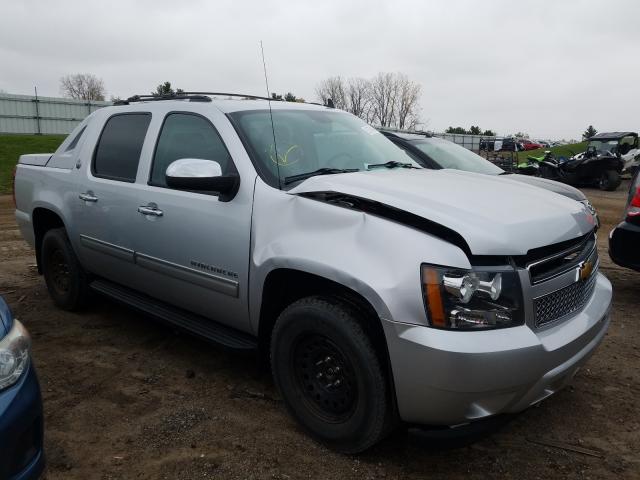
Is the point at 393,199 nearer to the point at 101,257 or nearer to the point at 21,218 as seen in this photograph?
the point at 101,257

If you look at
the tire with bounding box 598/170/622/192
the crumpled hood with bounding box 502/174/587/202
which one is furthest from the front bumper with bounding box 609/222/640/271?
the tire with bounding box 598/170/622/192

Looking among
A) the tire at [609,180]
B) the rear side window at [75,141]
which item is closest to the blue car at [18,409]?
the rear side window at [75,141]

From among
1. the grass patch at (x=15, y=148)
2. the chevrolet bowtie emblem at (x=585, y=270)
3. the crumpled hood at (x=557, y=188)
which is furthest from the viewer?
the grass patch at (x=15, y=148)

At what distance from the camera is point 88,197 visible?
4258mm

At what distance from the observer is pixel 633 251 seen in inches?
193

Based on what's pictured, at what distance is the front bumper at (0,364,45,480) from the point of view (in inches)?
77.2

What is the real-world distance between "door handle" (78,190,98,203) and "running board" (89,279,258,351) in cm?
68

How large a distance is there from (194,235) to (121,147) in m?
1.30

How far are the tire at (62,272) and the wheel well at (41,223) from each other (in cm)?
14

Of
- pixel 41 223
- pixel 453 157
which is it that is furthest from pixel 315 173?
pixel 453 157

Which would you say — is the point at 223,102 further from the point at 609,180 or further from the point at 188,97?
the point at 609,180

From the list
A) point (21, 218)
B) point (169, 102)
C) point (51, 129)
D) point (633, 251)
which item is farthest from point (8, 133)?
point (633, 251)

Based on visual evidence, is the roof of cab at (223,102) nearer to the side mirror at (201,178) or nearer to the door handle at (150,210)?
the side mirror at (201,178)

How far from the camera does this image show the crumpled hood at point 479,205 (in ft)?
7.82
